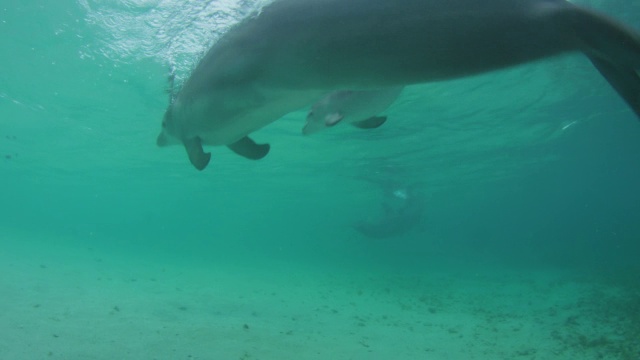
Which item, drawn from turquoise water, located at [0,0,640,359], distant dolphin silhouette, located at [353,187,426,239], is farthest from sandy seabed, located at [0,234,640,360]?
distant dolphin silhouette, located at [353,187,426,239]

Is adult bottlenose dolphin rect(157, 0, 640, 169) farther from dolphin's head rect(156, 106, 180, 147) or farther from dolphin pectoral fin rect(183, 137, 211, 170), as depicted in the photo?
dolphin's head rect(156, 106, 180, 147)

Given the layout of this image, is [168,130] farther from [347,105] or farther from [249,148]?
[347,105]

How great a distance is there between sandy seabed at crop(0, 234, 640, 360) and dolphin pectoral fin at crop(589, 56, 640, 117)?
6.90 meters

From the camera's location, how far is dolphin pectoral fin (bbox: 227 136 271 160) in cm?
508

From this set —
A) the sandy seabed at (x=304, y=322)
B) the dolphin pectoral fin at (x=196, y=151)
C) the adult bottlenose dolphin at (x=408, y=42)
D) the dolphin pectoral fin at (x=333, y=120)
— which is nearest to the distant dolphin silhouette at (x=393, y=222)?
the sandy seabed at (x=304, y=322)

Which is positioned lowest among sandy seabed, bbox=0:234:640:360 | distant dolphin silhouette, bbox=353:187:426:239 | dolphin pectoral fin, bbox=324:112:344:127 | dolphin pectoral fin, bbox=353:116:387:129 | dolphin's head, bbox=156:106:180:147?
sandy seabed, bbox=0:234:640:360

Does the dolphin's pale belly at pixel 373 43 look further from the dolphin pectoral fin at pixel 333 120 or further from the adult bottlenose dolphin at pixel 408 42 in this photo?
the dolphin pectoral fin at pixel 333 120

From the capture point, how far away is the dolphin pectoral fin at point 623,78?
2.04 meters

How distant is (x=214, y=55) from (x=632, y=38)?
283cm

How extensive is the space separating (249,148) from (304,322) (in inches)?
300

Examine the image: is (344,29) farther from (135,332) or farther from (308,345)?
(135,332)

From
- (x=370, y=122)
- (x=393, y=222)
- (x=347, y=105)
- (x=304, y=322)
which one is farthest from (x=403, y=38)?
(x=393, y=222)

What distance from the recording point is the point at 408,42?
2.03 meters

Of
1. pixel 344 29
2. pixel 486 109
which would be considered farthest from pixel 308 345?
pixel 486 109
